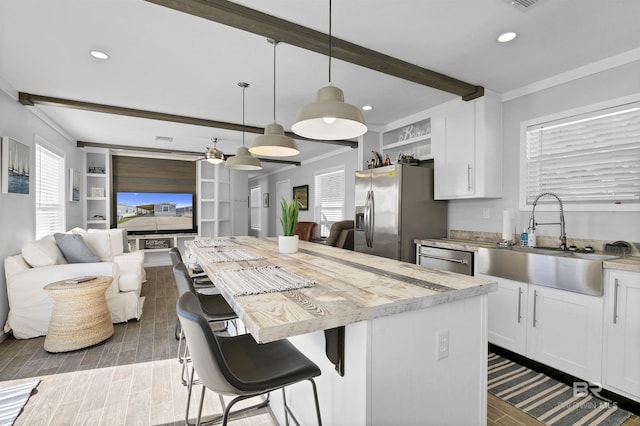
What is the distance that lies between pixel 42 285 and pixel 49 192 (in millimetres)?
1988

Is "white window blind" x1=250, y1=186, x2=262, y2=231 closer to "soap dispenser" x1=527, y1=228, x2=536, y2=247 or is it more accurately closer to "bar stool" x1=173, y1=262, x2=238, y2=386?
"bar stool" x1=173, y1=262, x2=238, y2=386

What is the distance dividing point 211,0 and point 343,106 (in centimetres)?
107

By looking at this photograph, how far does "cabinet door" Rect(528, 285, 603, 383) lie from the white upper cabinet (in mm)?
1245

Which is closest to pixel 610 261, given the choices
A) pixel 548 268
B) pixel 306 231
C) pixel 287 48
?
pixel 548 268

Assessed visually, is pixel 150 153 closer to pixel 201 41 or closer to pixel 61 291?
pixel 61 291

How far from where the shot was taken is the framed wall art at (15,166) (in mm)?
3010

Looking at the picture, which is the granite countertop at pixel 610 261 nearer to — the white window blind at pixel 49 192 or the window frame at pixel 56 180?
the window frame at pixel 56 180

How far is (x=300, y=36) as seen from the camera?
7.11ft

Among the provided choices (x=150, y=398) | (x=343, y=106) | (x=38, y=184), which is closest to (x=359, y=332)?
(x=343, y=106)

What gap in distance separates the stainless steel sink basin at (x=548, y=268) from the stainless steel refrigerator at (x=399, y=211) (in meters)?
0.95

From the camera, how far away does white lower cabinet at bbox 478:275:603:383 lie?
215 centimetres

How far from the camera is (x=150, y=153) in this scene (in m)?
6.73

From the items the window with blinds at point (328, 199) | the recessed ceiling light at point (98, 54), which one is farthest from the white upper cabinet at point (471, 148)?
the recessed ceiling light at point (98, 54)

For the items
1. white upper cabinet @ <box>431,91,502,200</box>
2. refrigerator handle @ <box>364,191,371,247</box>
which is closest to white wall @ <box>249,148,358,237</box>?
refrigerator handle @ <box>364,191,371,247</box>
